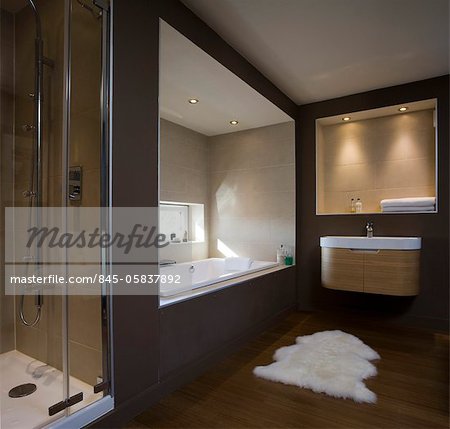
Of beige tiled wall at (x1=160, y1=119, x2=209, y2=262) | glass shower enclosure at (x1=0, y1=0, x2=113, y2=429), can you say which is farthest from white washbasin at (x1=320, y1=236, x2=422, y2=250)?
glass shower enclosure at (x1=0, y1=0, x2=113, y2=429)

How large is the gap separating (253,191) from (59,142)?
2.41 metres

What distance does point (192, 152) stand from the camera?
393cm

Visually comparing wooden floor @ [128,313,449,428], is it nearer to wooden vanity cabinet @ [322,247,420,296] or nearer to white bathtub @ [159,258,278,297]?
wooden vanity cabinet @ [322,247,420,296]

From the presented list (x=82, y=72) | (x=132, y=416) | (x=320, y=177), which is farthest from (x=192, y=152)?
(x=132, y=416)

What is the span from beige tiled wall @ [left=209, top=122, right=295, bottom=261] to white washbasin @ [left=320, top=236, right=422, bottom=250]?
56 cm

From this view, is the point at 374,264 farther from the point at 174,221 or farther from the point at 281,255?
the point at 174,221

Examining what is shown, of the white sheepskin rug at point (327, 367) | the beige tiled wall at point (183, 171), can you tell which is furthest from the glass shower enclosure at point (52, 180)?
the beige tiled wall at point (183, 171)

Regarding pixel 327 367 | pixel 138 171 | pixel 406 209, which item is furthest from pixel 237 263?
pixel 138 171

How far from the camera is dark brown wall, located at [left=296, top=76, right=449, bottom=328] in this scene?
10.1ft

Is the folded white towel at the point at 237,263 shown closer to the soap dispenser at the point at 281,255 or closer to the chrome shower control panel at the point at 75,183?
the soap dispenser at the point at 281,255

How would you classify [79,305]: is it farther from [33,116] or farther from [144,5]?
[144,5]

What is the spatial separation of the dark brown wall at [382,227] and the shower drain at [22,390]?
2764 mm

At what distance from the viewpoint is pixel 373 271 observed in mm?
3047

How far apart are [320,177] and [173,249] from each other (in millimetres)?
1909
